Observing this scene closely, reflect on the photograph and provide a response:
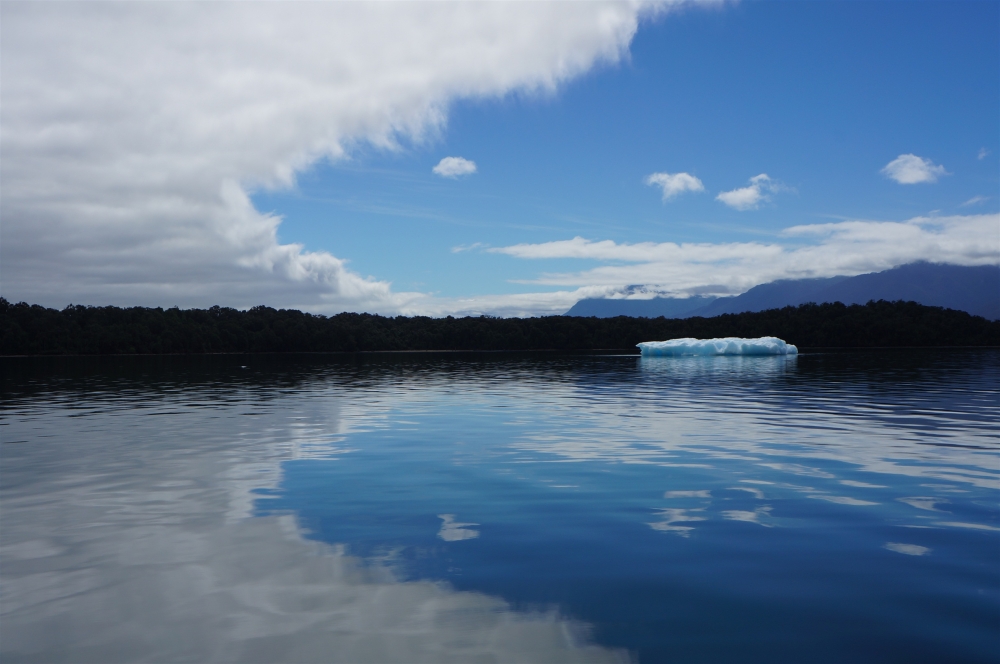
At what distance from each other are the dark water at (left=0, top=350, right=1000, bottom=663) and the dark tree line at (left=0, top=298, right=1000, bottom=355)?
494 feet

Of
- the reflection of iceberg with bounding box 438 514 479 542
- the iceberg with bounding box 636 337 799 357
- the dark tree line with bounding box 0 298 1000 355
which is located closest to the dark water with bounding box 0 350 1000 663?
the reflection of iceberg with bounding box 438 514 479 542

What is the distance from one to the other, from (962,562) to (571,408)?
20850mm

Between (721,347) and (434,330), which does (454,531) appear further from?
(434,330)

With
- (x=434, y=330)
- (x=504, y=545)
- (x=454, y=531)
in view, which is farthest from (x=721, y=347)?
(x=434, y=330)

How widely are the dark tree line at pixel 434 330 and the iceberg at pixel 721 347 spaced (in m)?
75.7

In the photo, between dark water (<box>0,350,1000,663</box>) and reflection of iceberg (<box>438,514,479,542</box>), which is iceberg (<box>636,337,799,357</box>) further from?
reflection of iceberg (<box>438,514,479,542</box>)

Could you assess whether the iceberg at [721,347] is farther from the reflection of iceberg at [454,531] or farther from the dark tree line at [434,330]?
the reflection of iceberg at [454,531]

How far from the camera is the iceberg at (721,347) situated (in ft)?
295

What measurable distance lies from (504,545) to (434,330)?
183053 millimetres

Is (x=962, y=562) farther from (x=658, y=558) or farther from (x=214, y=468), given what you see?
(x=214, y=468)

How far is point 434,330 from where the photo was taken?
191500mm

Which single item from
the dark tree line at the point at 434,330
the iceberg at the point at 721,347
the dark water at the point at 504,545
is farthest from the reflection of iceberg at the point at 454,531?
the dark tree line at the point at 434,330

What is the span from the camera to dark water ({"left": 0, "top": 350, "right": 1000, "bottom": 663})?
6.48 meters

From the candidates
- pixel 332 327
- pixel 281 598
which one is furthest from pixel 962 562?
pixel 332 327
